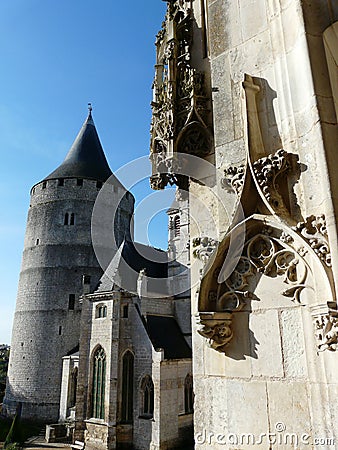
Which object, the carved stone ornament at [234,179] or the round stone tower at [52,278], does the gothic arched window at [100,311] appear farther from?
the carved stone ornament at [234,179]

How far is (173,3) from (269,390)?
4428 mm

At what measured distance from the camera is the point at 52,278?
88.8 ft

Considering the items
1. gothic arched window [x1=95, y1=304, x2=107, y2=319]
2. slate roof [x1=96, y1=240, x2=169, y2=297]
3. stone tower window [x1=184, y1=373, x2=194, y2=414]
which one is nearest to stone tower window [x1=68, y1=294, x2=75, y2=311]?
slate roof [x1=96, y1=240, x2=169, y2=297]

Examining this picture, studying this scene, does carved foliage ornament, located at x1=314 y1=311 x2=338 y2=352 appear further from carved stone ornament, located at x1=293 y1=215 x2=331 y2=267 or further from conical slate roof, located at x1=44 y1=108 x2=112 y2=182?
conical slate roof, located at x1=44 y1=108 x2=112 y2=182

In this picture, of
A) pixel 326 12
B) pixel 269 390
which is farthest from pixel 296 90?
pixel 269 390

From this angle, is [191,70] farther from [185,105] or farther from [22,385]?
[22,385]

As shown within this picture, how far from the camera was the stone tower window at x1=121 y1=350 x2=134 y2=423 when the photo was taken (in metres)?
17.4

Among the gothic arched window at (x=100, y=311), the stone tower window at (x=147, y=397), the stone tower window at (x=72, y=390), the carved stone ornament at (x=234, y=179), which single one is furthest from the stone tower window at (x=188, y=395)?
the carved stone ornament at (x=234, y=179)

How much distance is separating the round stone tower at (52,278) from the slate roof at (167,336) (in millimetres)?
8686

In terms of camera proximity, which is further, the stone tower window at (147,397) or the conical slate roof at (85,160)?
the conical slate roof at (85,160)

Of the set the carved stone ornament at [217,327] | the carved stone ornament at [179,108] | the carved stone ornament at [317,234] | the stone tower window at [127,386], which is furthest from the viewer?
the stone tower window at [127,386]

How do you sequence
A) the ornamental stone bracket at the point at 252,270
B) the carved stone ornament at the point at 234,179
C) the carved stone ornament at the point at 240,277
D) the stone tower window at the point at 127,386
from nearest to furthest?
the ornamental stone bracket at the point at 252,270, the carved stone ornament at the point at 240,277, the carved stone ornament at the point at 234,179, the stone tower window at the point at 127,386

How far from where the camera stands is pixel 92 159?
105ft

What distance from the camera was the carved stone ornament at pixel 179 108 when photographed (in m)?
3.60
